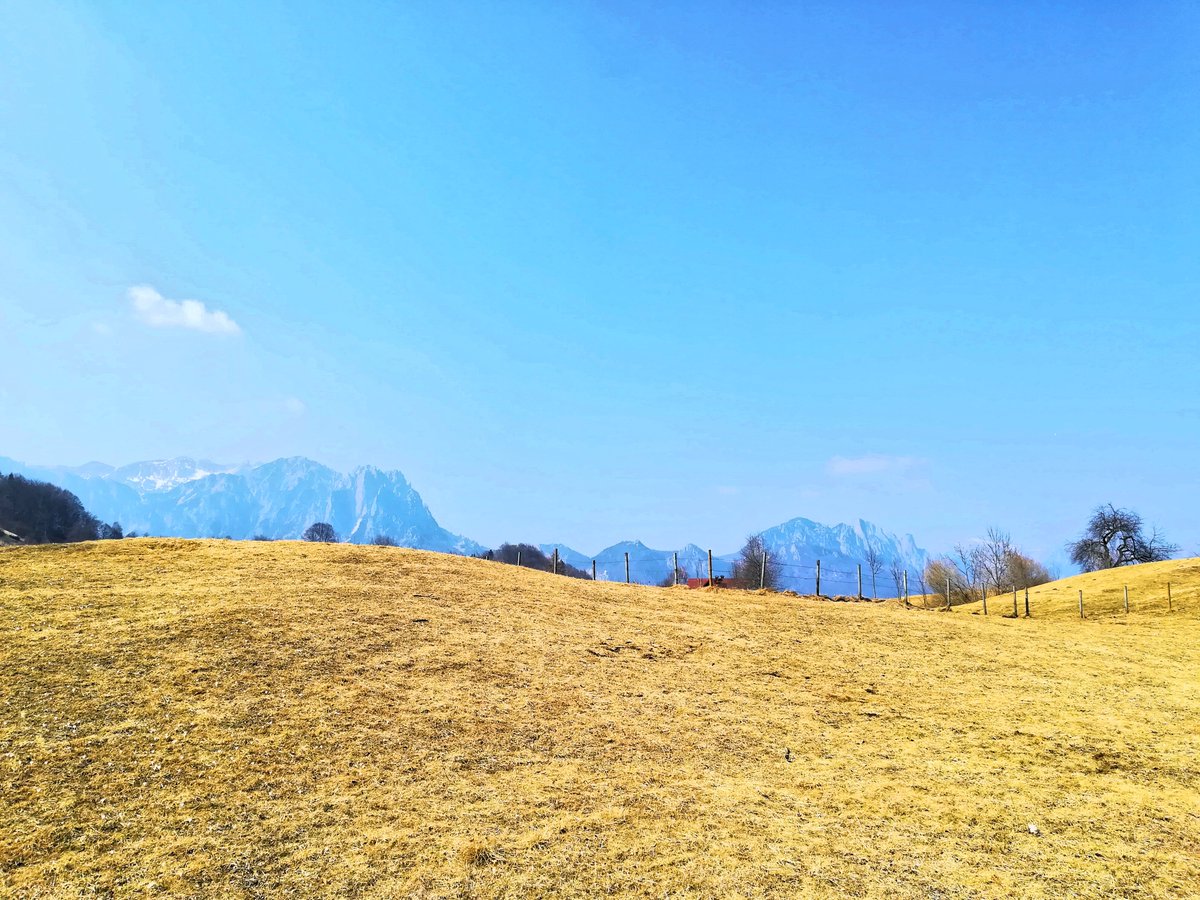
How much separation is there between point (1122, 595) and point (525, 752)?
156ft

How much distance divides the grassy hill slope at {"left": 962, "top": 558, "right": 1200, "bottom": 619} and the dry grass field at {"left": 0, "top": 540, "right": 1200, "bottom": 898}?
63.0ft

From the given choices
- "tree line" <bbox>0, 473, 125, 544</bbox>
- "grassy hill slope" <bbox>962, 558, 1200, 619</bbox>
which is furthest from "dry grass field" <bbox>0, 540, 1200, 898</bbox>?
"tree line" <bbox>0, 473, 125, 544</bbox>

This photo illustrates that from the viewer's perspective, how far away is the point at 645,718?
15.9 m

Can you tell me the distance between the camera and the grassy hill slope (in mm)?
40625

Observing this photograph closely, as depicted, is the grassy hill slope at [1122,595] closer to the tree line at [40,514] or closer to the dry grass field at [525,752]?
the dry grass field at [525,752]

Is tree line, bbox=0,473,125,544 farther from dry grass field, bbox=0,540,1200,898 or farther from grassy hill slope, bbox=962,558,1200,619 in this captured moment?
grassy hill slope, bbox=962,558,1200,619

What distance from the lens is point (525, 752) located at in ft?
44.3

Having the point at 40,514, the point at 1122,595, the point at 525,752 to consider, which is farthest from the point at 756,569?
the point at 40,514

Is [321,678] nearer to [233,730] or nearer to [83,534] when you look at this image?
[233,730]

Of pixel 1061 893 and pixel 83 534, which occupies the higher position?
pixel 83 534

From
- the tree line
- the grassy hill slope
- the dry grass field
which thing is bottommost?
the dry grass field

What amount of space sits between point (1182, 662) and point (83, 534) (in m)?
182

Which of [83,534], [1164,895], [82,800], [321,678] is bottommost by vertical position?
[1164,895]

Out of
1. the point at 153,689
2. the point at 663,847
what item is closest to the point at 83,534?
the point at 153,689
